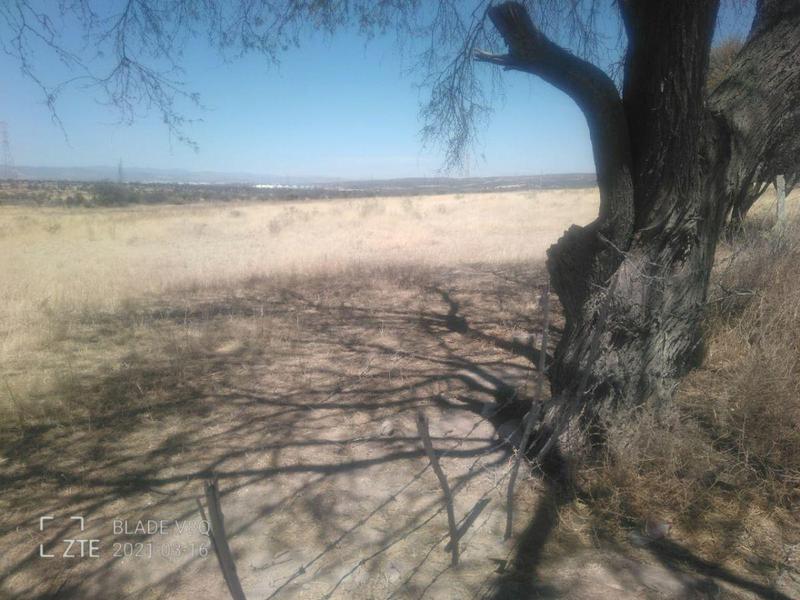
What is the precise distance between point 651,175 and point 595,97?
538mm

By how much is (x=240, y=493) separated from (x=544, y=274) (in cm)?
612

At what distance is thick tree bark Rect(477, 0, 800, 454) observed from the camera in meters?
2.80

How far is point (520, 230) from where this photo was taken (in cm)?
1730

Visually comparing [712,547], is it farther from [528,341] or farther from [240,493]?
[528,341]

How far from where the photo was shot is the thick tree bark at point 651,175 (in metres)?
2.80

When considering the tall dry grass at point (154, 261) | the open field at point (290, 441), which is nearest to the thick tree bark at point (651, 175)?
the open field at point (290, 441)

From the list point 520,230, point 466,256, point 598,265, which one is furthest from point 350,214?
point 598,265

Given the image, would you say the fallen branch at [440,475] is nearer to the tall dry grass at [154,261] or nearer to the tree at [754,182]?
the tall dry grass at [154,261]

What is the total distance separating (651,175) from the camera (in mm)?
2863

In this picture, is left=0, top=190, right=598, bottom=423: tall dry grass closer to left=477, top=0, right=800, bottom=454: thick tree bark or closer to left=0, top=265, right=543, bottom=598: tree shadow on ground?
left=0, top=265, right=543, bottom=598: tree shadow on ground

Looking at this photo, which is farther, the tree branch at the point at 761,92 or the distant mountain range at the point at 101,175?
the distant mountain range at the point at 101,175

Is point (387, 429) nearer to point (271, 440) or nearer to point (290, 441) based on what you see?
point (290, 441)

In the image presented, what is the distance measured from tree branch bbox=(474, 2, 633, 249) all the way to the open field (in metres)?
1.55

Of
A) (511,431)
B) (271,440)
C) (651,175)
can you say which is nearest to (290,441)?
(271,440)
